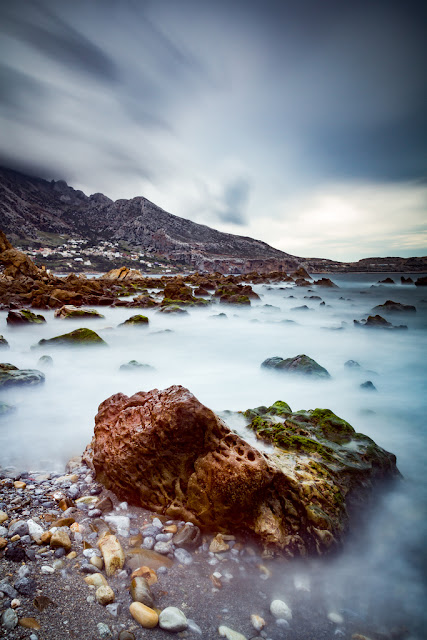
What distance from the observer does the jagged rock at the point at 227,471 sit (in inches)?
110

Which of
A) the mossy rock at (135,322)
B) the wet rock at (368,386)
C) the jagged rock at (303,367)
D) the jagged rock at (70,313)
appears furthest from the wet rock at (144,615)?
the jagged rock at (70,313)

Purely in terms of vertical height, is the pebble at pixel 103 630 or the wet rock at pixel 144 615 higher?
the pebble at pixel 103 630

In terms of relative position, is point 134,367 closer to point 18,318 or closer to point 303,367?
point 303,367

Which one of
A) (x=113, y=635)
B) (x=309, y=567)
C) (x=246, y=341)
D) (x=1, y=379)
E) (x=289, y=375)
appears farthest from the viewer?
(x=246, y=341)

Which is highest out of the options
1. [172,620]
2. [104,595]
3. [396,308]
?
[104,595]

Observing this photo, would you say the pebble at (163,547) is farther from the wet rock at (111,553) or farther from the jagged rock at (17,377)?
the jagged rock at (17,377)

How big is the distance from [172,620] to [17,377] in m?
5.67

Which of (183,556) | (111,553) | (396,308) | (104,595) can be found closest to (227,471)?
(183,556)

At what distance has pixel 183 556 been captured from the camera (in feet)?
8.63

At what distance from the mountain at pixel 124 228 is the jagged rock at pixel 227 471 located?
9840cm

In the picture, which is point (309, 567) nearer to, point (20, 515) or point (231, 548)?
point (231, 548)

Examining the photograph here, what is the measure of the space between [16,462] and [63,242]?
131 meters

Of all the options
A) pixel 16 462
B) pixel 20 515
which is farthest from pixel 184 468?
pixel 16 462

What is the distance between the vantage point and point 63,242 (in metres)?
117
